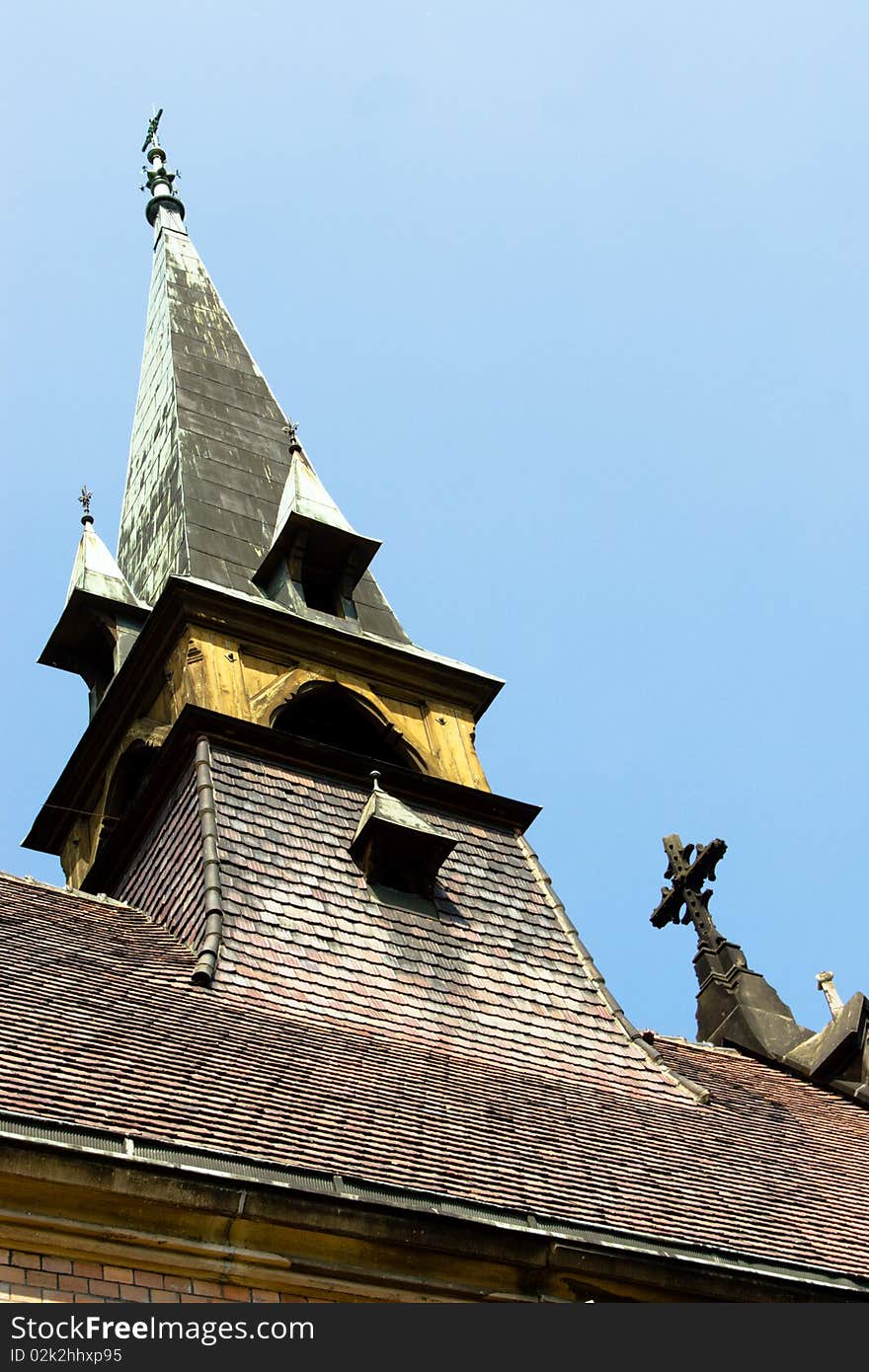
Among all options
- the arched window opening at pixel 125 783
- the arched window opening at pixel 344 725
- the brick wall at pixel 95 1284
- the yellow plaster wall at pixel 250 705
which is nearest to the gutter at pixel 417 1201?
the brick wall at pixel 95 1284

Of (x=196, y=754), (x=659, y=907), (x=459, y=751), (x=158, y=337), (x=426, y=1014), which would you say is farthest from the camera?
(x=158, y=337)

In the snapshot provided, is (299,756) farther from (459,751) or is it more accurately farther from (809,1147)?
(809,1147)

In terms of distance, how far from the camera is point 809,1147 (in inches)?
469

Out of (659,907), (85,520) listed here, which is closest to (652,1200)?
(659,907)

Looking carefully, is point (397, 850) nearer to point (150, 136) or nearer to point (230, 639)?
point (230, 639)

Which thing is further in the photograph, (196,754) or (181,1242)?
(196,754)

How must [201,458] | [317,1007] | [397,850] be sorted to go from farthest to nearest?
[201,458]
[397,850]
[317,1007]

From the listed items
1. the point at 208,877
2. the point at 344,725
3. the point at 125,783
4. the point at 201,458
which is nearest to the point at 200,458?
the point at 201,458

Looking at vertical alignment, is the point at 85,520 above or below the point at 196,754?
above

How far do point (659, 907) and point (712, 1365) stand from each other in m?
10.8

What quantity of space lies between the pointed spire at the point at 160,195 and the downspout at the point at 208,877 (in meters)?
13.1

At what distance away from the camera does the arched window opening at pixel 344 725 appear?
15.7 m

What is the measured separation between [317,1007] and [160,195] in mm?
16927

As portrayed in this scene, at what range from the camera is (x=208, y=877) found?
1213 cm
